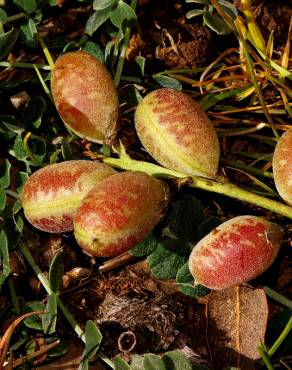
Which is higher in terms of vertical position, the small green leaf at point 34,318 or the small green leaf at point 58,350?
the small green leaf at point 34,318

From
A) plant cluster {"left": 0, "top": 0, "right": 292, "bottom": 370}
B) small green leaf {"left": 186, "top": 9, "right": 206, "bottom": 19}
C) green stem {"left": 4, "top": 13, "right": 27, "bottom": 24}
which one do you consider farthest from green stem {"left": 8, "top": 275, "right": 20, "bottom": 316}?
small green leaf {"left": 186, "top": 9, "right": 206, "bottom": 19}

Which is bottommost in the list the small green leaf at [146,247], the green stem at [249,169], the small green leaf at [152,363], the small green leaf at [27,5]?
the small green leaf at [152,363]

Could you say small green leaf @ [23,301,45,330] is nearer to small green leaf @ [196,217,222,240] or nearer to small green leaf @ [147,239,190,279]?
small green leaf @ [147,239,190,279]

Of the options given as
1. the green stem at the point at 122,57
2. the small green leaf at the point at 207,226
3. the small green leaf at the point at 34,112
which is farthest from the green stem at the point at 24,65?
the small green leaf at the point at 207,226

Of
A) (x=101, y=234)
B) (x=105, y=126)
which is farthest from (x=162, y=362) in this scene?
(x=105, y=126)

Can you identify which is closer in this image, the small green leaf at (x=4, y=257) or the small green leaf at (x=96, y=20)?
the small green leaf at (x=4, y=257)

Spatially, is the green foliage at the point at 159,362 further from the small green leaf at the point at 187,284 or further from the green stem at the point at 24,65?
the green stem at the point at 24,65

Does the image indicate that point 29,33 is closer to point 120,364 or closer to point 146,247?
point 146,247
